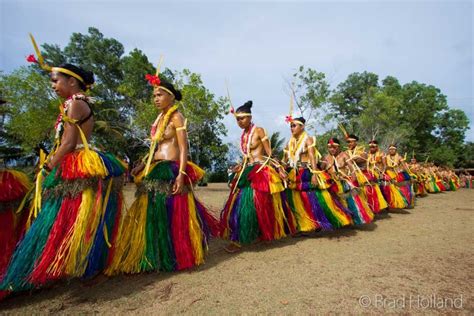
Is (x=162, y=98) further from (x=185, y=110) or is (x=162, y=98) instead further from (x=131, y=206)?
(x=185, y=110)

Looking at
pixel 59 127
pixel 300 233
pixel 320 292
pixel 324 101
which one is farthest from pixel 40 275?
pixel 324 101

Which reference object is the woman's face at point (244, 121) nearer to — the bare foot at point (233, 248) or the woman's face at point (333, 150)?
the bare foot at point (233, 248)

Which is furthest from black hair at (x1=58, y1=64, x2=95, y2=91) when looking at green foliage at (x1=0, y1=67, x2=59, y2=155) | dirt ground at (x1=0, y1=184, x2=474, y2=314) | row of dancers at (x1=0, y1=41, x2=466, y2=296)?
green foliage at (x1=0, y1=67, x2=59, y2=155)

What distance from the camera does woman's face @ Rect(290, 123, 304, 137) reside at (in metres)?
4.93

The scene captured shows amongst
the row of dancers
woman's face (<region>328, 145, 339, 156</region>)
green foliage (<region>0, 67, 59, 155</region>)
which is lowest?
the row of dancers

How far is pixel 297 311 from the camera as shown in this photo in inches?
79.9

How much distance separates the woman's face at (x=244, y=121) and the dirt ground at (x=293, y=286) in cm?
179

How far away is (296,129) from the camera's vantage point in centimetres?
492

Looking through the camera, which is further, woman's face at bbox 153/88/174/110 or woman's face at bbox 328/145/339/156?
woman's face at bbox 328/145/339/156

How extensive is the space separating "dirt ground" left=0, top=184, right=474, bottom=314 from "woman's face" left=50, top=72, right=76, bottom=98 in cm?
181

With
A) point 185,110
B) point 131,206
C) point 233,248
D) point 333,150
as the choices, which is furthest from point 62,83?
point 185,110

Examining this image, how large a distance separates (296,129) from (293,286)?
9.87ft

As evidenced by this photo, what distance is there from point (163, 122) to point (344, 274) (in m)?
2.50

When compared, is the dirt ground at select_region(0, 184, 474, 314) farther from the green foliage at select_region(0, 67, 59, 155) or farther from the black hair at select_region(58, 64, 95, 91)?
the green foliage at select_region(0, 67, 59, 155)
